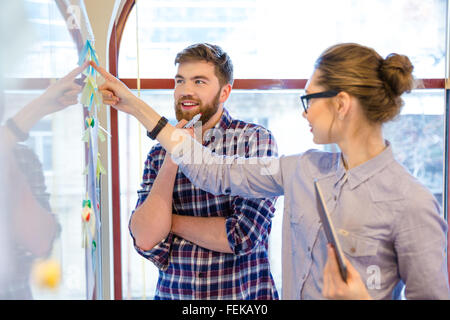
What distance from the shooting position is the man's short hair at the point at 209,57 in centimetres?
153

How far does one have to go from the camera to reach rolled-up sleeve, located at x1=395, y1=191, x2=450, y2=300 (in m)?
0.98

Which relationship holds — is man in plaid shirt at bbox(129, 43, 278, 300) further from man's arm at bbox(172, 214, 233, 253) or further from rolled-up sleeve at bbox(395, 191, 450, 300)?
rolled-up sleeve at bbox(395, 191, 450, 300)

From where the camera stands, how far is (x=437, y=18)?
98.7 inches

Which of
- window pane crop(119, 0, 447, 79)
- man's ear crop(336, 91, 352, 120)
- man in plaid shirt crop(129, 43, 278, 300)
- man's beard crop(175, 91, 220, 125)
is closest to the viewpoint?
man's ear crop(336, 91, 352, 120)

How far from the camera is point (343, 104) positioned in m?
1.11

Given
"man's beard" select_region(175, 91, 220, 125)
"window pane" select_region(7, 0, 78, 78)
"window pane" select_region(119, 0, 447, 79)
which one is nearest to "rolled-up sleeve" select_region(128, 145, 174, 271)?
"man's beard" select_region(175, 91, 220, 125)

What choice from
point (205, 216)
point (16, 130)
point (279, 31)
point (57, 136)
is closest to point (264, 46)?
point (279, 31)

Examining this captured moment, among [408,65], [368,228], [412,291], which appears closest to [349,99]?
[408,65]

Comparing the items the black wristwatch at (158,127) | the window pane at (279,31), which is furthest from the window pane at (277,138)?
the black wristwatch at (158,127)

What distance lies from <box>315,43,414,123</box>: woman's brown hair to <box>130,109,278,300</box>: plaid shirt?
416 mm

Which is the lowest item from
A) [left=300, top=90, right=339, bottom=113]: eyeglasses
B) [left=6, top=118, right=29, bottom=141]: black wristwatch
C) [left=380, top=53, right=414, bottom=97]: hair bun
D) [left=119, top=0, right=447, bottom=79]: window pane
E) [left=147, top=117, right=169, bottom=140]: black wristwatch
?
[left=6, top=118, right=29, bottom=141]: black wristwatch

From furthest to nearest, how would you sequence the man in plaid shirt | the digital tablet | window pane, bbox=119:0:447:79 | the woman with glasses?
window pane, bbox=119:0:447:79 → the man in plaid shirt → the woman with glasses → the digital tablet
